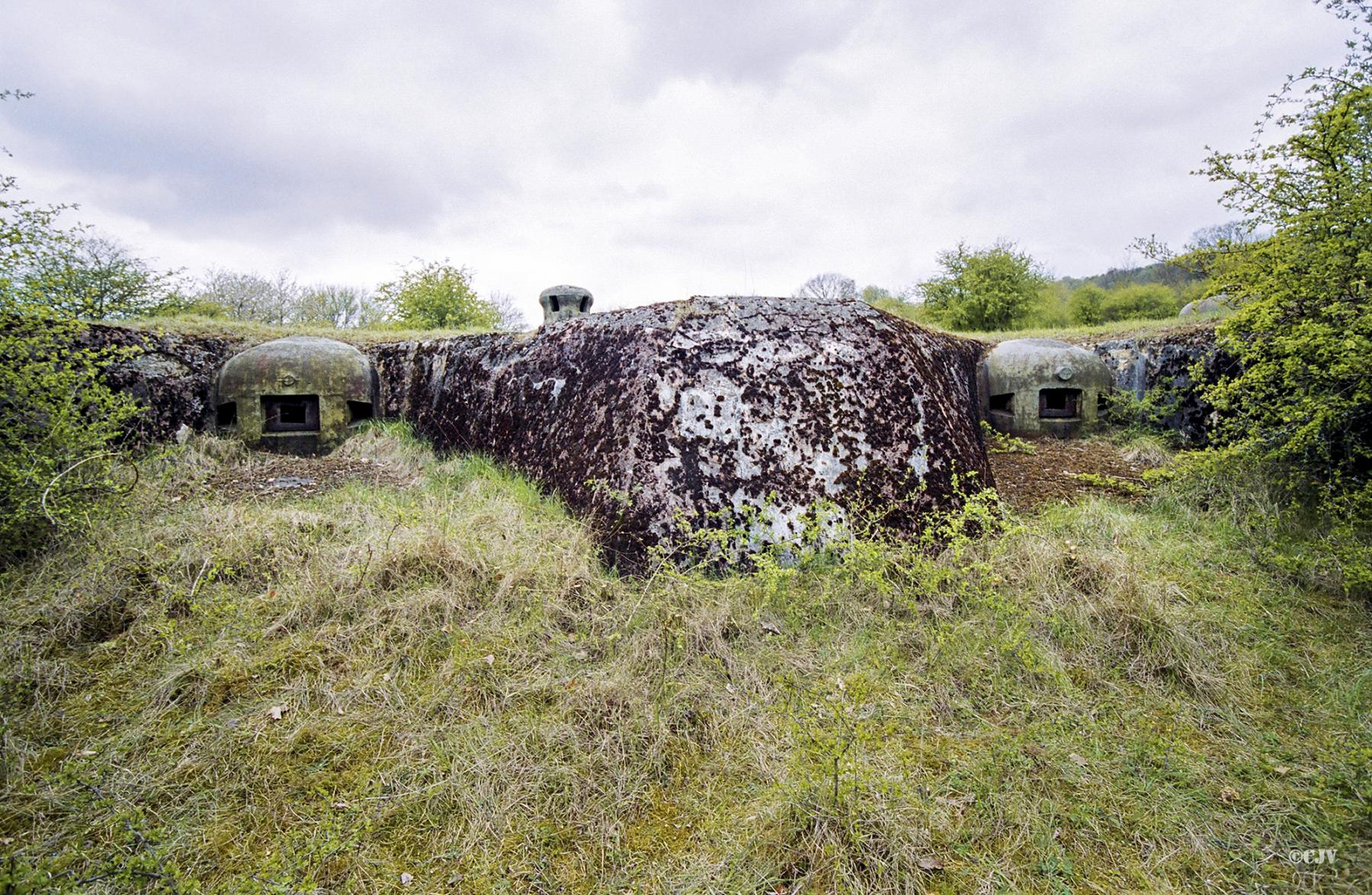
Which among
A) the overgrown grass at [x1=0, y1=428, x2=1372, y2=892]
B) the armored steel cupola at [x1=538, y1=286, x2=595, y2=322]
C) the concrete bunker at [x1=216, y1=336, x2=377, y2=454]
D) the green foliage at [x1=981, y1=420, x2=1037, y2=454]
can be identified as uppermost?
the armored steel cupola at [x1=538, y1=286, x2=595, y2=322]

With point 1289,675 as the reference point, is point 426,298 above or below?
above

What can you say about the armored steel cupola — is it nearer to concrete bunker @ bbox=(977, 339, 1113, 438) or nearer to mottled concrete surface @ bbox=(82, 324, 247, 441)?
mottled concrete surface @ bbox=(82, 324, 247, 441)

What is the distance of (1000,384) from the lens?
269 inches

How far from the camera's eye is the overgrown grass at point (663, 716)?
5.13 feet

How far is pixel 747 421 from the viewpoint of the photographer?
3.09 m

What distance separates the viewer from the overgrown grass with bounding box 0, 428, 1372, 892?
5.13 feet

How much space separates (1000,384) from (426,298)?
17730 millimetres

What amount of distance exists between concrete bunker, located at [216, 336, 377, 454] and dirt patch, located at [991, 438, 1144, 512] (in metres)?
6.05

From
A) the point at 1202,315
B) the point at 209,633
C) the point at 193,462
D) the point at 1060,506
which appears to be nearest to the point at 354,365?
the point at 193,462

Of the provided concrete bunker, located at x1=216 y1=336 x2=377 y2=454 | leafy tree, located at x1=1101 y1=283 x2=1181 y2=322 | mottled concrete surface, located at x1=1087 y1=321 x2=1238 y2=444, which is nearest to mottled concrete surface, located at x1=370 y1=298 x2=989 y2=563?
concrete bunker, located at x1=216 y1=336 x2=377 y2=454

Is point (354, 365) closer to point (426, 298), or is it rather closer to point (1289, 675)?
point (1289, 675)

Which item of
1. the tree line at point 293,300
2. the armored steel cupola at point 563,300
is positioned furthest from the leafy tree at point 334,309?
the armored steel cupola at point 563,300

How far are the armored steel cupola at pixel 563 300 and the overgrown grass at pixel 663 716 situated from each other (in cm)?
726

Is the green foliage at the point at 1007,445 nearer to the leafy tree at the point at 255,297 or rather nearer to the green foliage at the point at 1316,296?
the green foliage at the point at 1316,296
